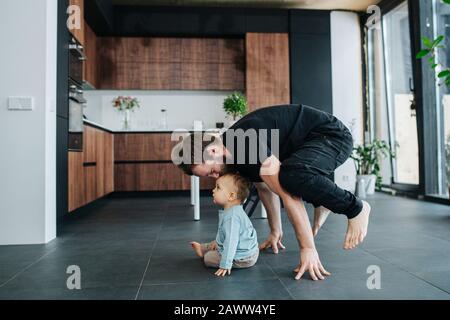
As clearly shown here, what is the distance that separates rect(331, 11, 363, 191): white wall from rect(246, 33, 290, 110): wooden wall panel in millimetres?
865

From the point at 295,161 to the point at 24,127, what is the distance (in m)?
1.80

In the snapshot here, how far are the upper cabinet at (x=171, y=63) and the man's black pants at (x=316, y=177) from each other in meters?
4.01

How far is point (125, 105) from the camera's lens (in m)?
5.34

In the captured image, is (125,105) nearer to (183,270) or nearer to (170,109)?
(170,109)

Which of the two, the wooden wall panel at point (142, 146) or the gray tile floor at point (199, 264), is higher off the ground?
the wooden wall panel at point (142, 146)

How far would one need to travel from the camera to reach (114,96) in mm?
5531

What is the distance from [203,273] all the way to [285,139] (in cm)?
71

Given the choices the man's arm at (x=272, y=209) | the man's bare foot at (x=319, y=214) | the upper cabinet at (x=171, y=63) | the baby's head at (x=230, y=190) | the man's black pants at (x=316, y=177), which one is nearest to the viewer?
the man's black pants at (x=316, y=177)

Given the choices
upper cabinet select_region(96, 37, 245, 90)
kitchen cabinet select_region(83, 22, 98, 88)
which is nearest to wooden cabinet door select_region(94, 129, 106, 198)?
kitchen cabinet select_region(83, 22, 98, 88)

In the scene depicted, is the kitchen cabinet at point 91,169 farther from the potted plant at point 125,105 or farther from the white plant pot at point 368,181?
the white plant pot at point 368,181

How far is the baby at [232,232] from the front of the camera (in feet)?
5.09

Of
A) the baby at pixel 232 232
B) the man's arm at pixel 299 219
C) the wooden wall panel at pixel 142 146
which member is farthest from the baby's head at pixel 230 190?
the wooden wall panel at pixel 142 146
